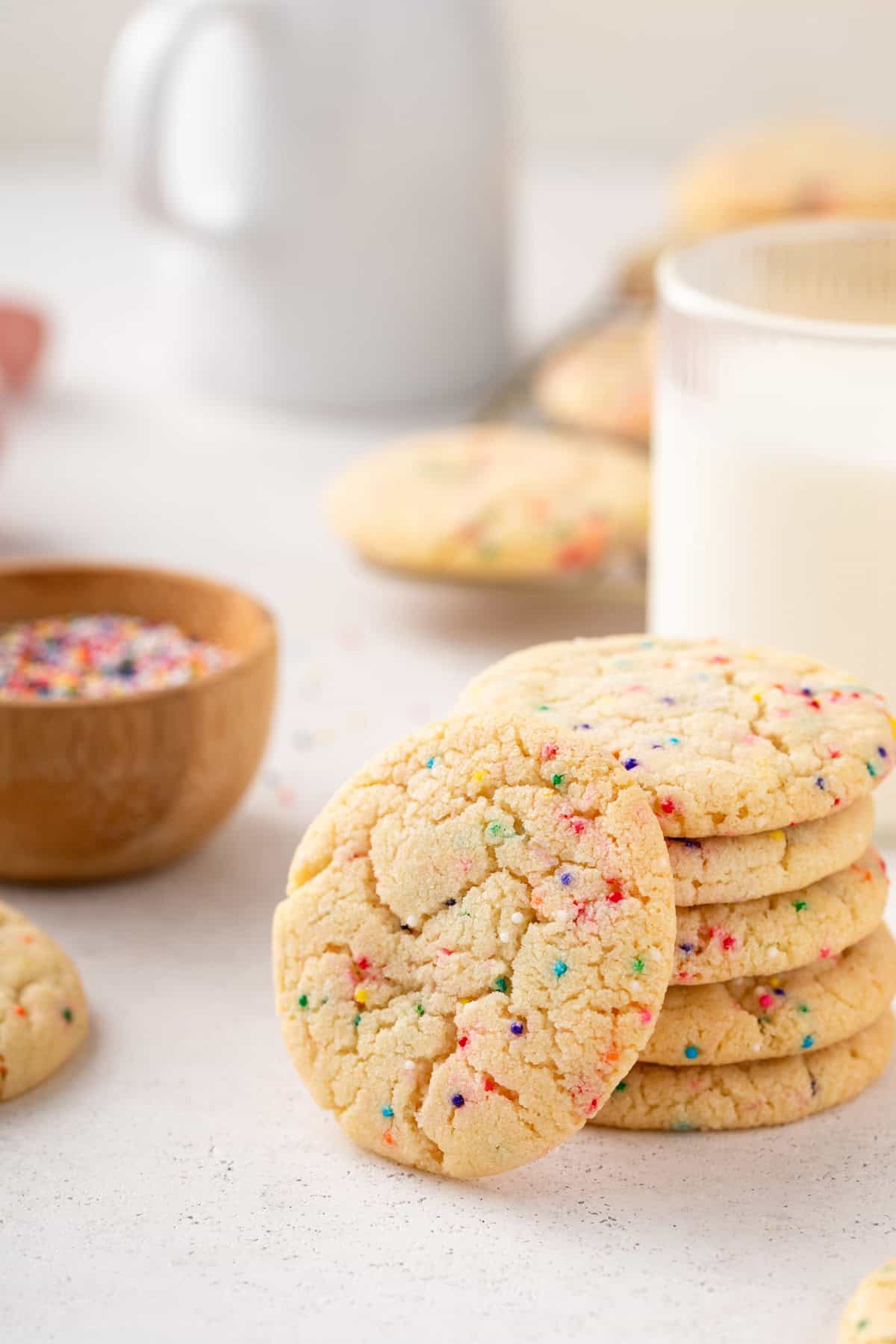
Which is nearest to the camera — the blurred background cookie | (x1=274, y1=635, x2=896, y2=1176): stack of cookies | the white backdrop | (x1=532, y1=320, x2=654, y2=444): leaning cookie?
(x1=274, y1=635, x2=896, y2=1176): stack of cookies

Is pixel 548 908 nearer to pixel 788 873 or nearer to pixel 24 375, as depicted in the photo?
pixel 788 873

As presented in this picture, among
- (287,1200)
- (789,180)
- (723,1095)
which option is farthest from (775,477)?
(789,180)

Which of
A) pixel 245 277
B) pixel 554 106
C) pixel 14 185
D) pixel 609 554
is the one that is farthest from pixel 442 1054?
pixel 554 106

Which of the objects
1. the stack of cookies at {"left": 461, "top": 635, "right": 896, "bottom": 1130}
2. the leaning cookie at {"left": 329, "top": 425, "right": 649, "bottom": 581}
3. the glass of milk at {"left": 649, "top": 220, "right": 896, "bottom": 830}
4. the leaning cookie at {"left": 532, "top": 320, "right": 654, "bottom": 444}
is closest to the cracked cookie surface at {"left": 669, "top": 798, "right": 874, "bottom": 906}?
the stack of cookies at {"left": 461, "top": 635, "right": 896, "bottom": 1130}

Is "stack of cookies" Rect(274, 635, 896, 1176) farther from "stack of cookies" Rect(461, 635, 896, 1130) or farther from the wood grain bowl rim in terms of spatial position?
the wood grain bowl rim

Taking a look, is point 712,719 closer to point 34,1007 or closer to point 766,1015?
point 766,1015

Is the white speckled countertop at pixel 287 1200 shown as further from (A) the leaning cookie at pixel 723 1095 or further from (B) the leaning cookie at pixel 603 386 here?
(B) the leaning cookie at pixel 603 386
